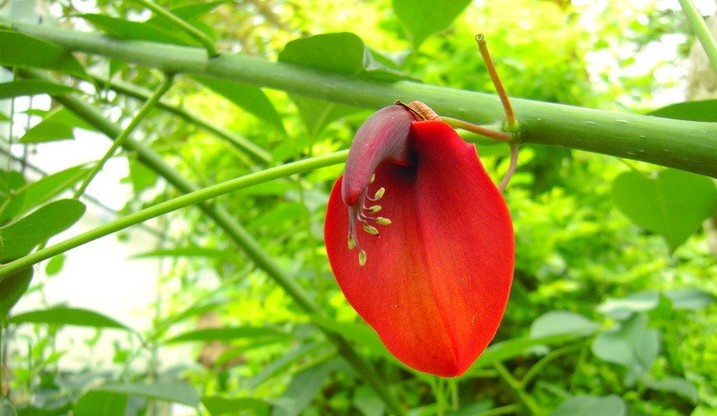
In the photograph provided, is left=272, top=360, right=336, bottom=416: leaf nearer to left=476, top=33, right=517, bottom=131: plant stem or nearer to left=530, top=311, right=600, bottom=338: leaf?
left=530, top=311, right=600, bottom=338: leaf

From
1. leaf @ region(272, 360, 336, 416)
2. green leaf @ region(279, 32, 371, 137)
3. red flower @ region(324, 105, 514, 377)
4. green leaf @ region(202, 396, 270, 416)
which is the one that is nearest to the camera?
red flower @ region(324, 105, 514, 377)

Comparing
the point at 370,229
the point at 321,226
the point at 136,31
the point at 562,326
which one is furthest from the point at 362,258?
the point at 321,226

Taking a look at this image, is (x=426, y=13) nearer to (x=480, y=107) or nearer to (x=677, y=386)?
(x=480, y=107)

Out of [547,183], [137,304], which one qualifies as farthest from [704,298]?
[137,304]

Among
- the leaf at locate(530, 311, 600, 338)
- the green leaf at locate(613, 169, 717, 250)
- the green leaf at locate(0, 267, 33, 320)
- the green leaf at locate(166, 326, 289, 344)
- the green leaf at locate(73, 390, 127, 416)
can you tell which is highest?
the green leaf at locate(0, 267, 33, 320)

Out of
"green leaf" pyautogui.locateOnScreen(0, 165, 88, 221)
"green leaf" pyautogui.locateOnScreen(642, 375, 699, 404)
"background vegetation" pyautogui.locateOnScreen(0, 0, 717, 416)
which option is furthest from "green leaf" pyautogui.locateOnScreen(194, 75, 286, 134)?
"green leaf" pyautogui.locateOnScreen(642, 375, 699, 404)

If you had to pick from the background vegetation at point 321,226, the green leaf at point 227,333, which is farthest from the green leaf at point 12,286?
the green leaf at point 227,333

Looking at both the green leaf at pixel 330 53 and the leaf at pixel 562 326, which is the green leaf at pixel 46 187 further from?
the leaf at pixel 562 326
